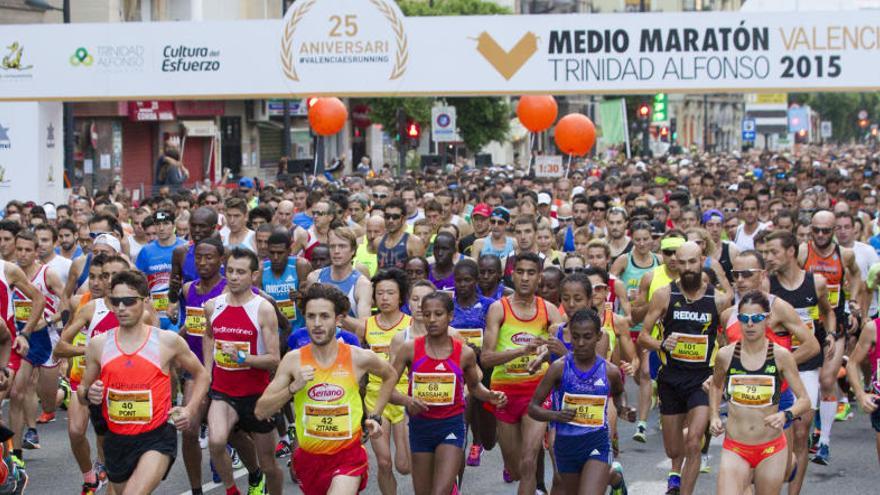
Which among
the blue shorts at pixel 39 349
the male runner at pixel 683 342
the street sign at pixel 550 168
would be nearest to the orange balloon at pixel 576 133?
the street sign at pixel 550 168

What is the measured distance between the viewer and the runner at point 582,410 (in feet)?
29.2

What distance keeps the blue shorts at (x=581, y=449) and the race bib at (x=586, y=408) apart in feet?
0.25

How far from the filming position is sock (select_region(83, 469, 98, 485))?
10.5 m

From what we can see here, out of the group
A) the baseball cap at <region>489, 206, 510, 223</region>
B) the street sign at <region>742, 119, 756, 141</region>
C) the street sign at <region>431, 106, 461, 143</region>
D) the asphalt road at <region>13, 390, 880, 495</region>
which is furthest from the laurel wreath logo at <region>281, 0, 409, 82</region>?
the street sign at <region>742, 119, 756, 141</region>

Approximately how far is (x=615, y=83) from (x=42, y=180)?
798 cm

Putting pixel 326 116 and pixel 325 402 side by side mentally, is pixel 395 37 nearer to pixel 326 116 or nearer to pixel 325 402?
pixel 326 116

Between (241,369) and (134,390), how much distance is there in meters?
1.38

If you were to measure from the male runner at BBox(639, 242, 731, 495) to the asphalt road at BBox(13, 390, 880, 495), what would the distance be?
0.65 meters

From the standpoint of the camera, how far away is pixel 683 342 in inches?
418

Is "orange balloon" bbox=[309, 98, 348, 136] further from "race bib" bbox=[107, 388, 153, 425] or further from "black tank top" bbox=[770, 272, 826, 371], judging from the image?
"race bib" bbox=[107, 388, 153, 425]

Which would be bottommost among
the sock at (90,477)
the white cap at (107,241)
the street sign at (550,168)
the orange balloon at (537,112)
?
the sock at (90,477)

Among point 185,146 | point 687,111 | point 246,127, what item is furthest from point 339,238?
point 687,111

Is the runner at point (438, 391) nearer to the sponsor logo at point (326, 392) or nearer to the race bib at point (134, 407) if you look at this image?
the sponsor logo at point (326, 392)

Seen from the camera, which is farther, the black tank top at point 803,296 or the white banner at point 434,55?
the white banner at point 434,55
